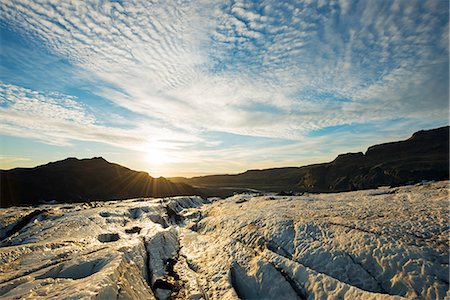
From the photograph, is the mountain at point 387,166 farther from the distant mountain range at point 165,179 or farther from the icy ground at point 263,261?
the icy ground at point 263,261

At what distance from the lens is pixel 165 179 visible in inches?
4313

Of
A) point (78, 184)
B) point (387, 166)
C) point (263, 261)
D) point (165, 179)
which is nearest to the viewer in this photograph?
point (263, 261)

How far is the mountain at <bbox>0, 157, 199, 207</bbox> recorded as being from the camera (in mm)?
67250

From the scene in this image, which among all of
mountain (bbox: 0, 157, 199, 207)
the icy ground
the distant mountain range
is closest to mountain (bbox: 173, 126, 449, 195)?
the distant mountain range

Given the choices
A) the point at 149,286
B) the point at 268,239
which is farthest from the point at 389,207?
the point at 149,286

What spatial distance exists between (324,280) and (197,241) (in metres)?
15.0

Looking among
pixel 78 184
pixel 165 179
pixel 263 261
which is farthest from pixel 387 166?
pixel 78 184

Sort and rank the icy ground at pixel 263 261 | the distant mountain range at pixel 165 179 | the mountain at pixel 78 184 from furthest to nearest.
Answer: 1. the distant mountain range at pixel 165 179
2. the mountain at pixel 78 184
3. the icy ground at pixel 263 261

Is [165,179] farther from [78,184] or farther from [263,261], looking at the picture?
[263,261]

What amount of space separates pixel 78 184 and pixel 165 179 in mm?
36323

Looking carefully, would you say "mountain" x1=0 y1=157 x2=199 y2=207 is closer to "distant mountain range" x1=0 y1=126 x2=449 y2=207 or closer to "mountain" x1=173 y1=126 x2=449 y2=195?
"distant mountain range" x1=0 y1=126 x2=449 y2=207

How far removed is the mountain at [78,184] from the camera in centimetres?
6725

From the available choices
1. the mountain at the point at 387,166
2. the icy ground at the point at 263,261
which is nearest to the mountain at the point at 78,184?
the mountain at the point at 387,166

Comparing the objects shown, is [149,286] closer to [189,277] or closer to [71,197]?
[189,277]
